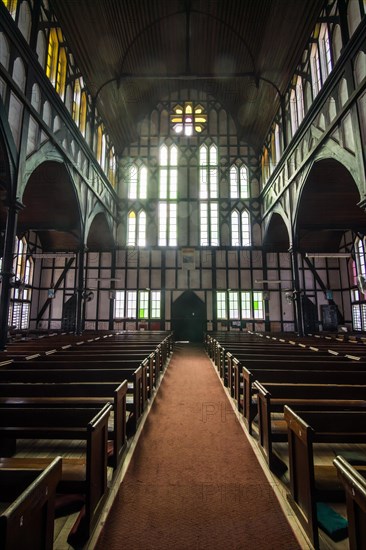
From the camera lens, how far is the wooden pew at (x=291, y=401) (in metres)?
2.88

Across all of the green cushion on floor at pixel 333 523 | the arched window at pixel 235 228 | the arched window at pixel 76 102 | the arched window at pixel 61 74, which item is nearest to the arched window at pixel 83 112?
the arched window at pixel 76 102

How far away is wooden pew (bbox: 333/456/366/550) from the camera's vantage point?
1.35 metres

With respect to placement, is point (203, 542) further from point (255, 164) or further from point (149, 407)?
point (255, 164)

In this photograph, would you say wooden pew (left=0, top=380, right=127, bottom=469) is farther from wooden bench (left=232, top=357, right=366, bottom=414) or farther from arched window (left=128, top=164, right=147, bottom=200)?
arched window (left=128, top=164, right=147, bottom=200)

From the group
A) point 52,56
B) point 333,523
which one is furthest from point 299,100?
point 333,523

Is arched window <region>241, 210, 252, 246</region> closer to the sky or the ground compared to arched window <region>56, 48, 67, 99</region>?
closer to the ground

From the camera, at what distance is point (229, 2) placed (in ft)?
37.5

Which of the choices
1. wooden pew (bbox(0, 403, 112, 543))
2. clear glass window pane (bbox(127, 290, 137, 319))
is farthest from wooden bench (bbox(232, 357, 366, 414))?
clear glass window pane (bbox(127, 290, 137, 319))

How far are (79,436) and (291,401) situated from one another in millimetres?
2087

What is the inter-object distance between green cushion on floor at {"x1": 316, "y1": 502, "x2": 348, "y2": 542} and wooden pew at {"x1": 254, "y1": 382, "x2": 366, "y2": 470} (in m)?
0.63

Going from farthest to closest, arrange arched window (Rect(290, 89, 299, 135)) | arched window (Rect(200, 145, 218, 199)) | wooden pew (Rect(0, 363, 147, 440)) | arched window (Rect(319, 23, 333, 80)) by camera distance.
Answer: arched window (Rect(200, 145, 218, 199)) < arched window (Rect(290, 89, 299, 135)) < arched window (Rect(319, 23, 333, 80)) < wooden pew (Rect(0, 363, 147, 440))

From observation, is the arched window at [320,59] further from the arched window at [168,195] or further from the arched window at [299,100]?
the arched window at [168,195]

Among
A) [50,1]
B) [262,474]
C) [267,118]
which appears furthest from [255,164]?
[262,474]

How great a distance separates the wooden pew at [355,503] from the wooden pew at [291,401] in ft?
4.20
